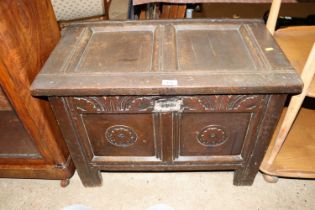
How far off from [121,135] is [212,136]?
0.38 m

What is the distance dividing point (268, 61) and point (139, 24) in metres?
0.59

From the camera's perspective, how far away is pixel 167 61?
3.07 ft

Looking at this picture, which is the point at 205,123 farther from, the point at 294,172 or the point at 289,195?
the point at 289,195

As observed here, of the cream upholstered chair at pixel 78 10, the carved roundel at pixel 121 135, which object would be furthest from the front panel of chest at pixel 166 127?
the cream upholstered chair at pixel 78 10

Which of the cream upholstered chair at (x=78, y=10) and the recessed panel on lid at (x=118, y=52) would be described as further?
the cream upholstered chair at (x=78, y=10)

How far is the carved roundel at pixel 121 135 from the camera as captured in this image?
1.01m

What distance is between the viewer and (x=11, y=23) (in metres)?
0.83

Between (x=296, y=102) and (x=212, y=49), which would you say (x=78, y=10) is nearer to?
(x=212, y=49)

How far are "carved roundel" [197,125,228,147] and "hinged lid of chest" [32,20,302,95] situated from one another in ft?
0.75

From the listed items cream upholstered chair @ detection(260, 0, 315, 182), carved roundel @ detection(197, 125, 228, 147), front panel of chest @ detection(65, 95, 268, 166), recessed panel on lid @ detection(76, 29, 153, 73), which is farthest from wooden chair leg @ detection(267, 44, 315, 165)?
recessed panel on lid @ detection(76, 29, 153, 73)

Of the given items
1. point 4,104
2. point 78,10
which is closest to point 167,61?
point 4,104

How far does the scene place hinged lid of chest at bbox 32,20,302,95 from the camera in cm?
83

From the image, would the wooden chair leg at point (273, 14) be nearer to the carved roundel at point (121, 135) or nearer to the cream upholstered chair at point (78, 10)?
the carved roundel at point (121, 135)

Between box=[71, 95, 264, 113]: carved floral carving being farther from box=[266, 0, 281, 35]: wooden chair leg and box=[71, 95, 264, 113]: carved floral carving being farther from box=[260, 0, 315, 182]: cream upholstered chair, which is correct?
box=[266, 0, 281, 35]: wooden chair leg
